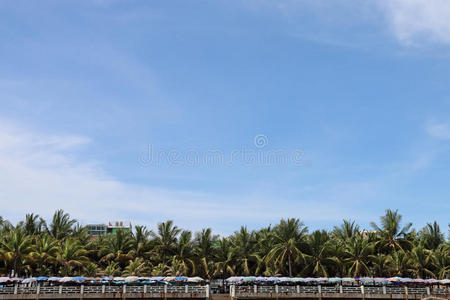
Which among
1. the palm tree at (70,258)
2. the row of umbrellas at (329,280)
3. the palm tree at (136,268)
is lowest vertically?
the row of umbrellas at (329,280)

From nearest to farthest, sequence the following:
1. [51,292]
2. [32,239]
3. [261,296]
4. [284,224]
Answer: [51,292]
[261,296]
[32,239]
[284,224]

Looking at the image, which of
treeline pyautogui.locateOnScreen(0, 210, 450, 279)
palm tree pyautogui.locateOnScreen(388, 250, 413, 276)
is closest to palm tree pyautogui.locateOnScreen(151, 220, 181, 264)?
treeline pyautogui.locateOnScreen(0, 210, 450, 279)

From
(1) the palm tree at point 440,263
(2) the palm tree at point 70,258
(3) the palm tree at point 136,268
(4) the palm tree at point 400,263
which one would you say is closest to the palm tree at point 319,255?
(4) the palm tree at point 400,263

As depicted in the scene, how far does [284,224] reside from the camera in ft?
194

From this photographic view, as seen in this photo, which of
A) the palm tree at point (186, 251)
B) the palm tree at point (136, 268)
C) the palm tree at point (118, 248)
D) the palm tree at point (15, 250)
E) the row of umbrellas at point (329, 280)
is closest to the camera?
the row of umbrellas at point (329, 280)

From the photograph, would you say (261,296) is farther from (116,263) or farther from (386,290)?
(116,263)

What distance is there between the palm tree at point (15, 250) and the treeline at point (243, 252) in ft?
5.33

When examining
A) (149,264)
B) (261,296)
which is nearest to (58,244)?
(149,264)

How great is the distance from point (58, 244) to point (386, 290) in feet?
133

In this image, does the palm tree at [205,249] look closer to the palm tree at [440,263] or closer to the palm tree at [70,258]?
the palm tree at [70,258]

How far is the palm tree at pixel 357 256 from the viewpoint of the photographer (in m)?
57.0

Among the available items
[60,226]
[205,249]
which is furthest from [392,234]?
[60,226]

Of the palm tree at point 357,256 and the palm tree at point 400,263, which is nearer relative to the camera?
the palm tree at point 400,263

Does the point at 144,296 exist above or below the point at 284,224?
below
